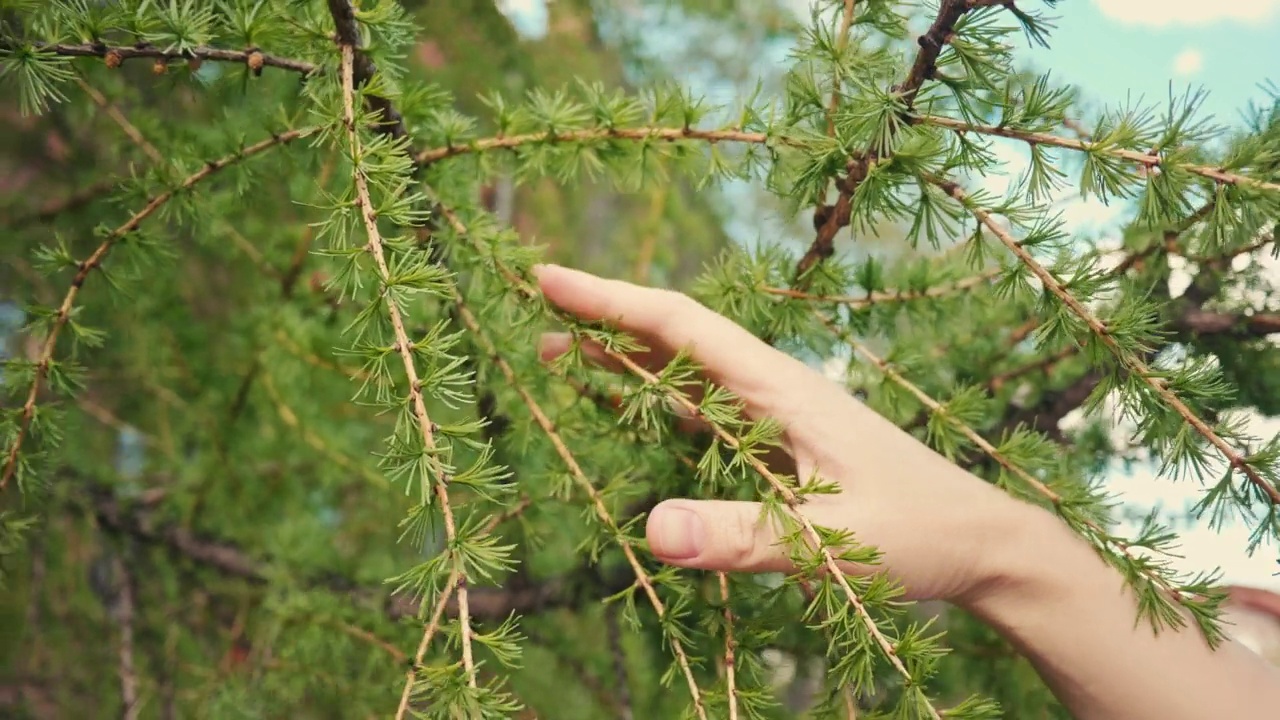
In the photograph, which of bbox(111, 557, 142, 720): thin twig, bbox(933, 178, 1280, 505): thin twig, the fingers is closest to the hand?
the fingers

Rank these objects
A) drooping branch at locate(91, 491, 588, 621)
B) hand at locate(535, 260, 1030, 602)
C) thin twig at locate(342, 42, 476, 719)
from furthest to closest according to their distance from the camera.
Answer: drooping branch at locate(91, 491, 588, 621), hand at locate(535, 260, 1030, 602), thin twig at locate(342, 42, 476, 719)

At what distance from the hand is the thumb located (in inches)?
0.4

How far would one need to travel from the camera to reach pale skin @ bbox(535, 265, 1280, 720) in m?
0.43

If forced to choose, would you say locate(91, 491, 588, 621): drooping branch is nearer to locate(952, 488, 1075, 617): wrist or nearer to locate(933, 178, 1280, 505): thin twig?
locate(952, 488, 1075, 617): wrist

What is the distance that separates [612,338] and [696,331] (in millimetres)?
47

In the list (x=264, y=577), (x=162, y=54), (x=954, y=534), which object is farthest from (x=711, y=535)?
(x=264, y=577)

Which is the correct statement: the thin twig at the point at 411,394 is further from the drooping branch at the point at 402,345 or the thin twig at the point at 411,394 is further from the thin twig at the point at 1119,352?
the thin twig at the point at 1119,352

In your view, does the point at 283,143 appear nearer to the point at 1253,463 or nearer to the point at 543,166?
the point at 543,166

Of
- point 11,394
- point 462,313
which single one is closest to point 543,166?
point 462,313

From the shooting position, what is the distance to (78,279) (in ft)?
1.42

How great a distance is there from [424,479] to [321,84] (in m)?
0.20

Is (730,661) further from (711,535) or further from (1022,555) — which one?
(1022,555)

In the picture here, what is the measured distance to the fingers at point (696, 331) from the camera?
439mm

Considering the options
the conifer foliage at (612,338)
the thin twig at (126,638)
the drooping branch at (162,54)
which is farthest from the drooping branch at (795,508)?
the thin twig at (126,638)
